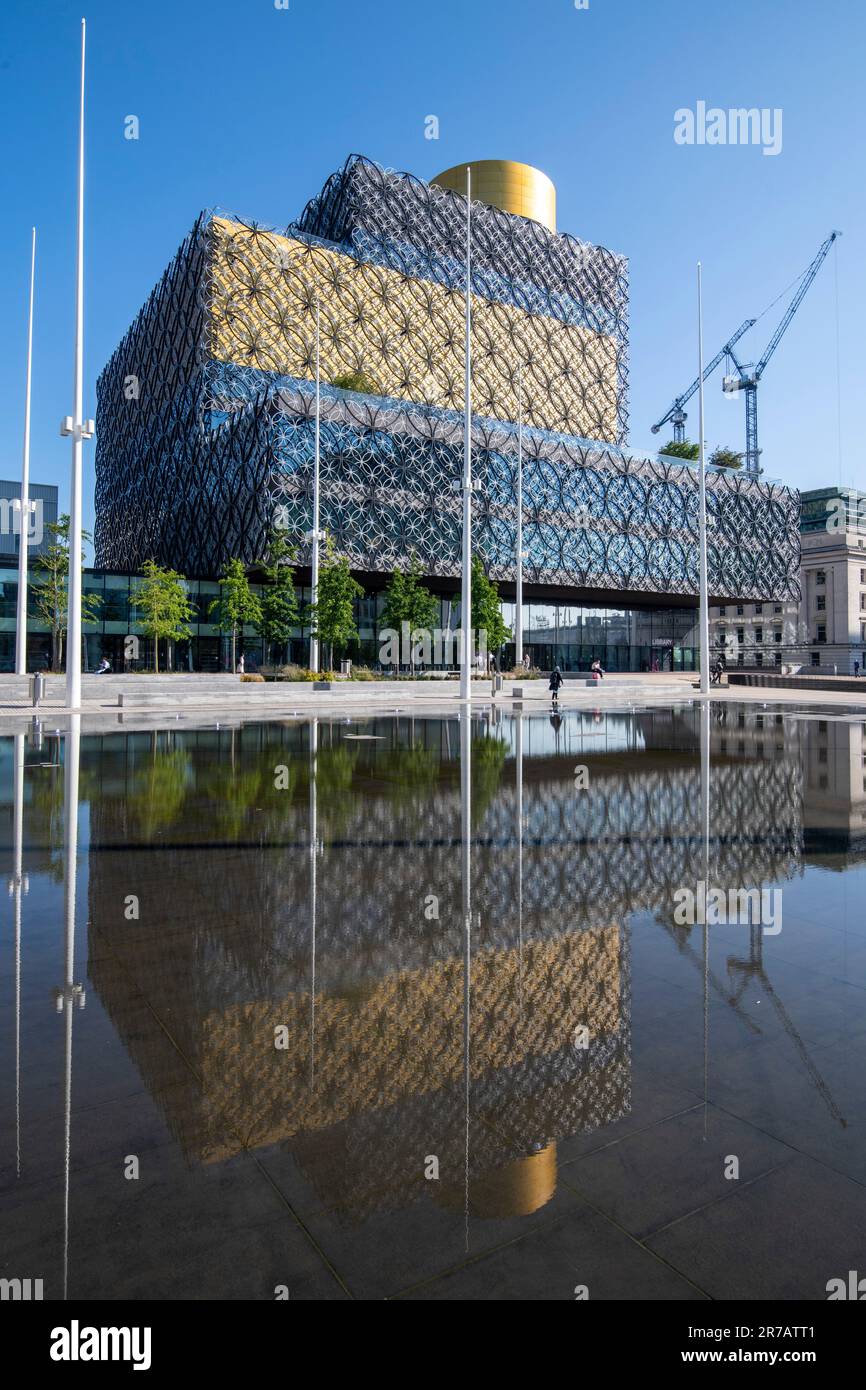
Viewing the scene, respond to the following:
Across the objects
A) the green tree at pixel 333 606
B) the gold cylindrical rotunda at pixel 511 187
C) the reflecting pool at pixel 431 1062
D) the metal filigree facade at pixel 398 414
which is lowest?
the reflecting pool at pixel 431 1062

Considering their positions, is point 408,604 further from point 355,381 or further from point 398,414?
point 355,381

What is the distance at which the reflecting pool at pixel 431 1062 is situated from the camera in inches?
107

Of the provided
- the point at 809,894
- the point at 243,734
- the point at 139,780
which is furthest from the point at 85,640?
the point at 809,894

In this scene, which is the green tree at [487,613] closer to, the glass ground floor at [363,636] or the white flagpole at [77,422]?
the glass ground floor at [363,636]

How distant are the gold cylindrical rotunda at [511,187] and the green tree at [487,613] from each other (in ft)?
186

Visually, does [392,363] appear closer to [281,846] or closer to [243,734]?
[243,734]

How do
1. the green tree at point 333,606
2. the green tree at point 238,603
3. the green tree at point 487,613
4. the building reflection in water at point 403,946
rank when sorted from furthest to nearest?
the green tree at point 487,613 < the green tree at point 238,603 < the green tree at point 333,606 < the building reflection in water at point 403,946

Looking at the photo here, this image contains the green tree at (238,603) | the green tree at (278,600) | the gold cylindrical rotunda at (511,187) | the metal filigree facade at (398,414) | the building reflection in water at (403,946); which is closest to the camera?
the building reflection in water at (403,946)

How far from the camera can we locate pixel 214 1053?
4.09m

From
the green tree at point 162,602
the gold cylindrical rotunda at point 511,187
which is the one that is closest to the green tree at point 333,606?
the green tree at point 162,602
